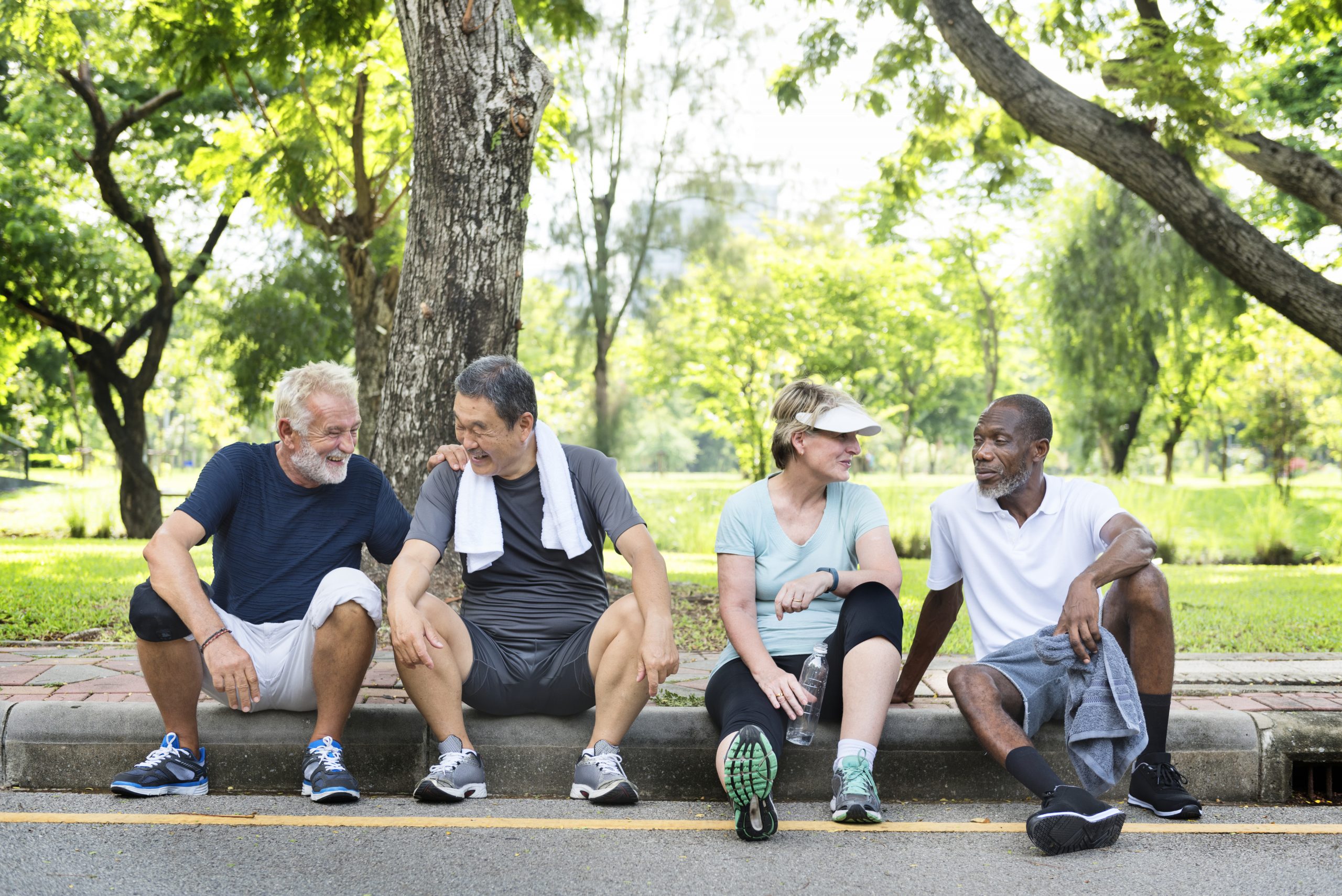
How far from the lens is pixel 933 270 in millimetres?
34875

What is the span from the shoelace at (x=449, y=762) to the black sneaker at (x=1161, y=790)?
2319mm

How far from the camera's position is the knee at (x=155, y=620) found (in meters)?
3.80

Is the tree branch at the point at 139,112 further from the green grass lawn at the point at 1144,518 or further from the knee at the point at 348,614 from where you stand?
the knee at the point at 348,614

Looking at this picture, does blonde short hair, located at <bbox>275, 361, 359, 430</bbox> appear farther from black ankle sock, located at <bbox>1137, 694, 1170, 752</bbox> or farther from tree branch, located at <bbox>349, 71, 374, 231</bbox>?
tree branch, located at <bbox>349, 71, 374, 231</bbox>

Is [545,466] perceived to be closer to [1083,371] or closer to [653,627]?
[653,627]

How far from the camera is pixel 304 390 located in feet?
→ 13.6

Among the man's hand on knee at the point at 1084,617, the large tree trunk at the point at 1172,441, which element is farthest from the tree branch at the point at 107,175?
the large tree trunk at the point at 1172,441

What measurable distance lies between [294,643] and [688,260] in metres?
22.9

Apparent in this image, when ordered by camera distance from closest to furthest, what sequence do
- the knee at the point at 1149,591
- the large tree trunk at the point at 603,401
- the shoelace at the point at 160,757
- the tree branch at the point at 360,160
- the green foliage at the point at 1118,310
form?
1. the shoelace at the point at 160,757
2. the knee at the point at 1149,591
3. the tree branch at the point at 360,160
4. the large tree trunk at the point at 603,401
5. the green foliage at the point at 1118,310

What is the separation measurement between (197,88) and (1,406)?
27.6 m

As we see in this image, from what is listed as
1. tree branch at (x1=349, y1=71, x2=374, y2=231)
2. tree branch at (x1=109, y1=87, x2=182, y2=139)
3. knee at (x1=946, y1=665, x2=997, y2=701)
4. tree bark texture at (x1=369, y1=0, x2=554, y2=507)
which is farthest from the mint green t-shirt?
tree branch at (x1=109, y1=87, x2=182, y2=139)

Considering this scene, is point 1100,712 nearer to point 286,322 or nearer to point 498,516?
point 498,516

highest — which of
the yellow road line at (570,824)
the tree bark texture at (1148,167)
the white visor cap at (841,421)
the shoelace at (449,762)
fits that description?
the tree bark texture at (1148,167)

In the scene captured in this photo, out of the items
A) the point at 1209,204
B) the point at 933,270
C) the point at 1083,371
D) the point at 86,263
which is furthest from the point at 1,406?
the point at 1209,204
